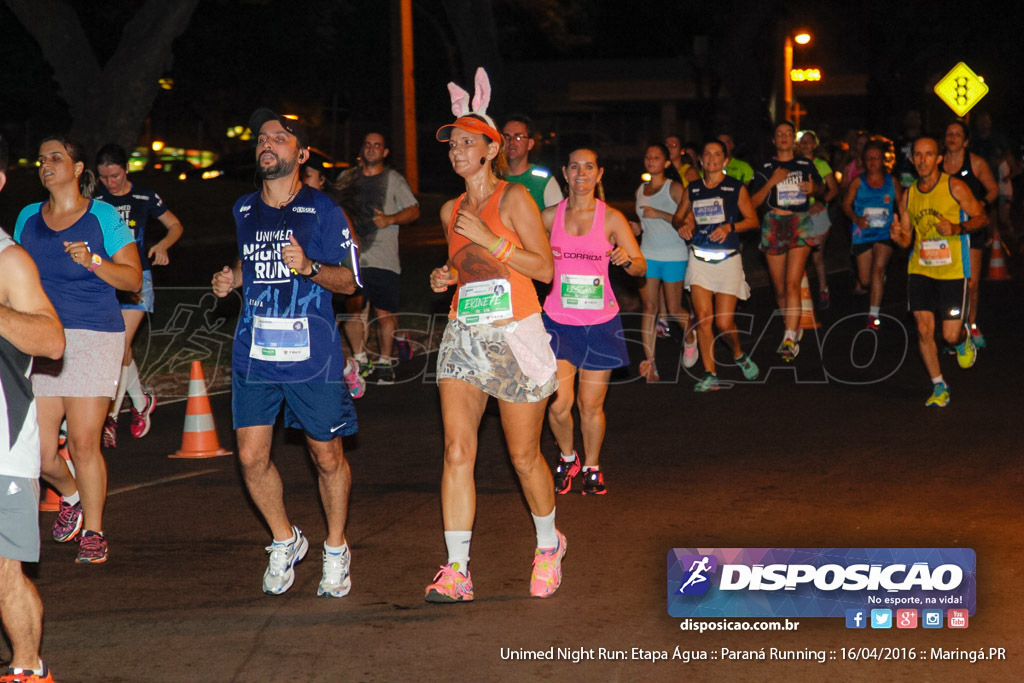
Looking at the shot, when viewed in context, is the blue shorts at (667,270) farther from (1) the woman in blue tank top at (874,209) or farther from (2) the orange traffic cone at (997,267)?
(2) the orange traffic cone at (997,267)

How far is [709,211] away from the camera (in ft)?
36.4

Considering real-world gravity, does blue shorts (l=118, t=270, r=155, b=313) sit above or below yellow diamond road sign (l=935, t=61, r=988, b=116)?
below

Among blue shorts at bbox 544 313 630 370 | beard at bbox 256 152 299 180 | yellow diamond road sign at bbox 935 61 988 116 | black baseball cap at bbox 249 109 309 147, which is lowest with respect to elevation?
blue shorts at bbox 544 313 630 370

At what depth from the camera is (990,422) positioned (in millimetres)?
9664

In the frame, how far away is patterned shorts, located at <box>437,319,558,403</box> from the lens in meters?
5.75

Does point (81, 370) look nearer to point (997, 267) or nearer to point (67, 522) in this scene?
point (67, 522)

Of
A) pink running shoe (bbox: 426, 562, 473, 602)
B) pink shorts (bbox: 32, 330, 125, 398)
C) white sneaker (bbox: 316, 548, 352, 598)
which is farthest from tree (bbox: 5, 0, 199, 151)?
pink running shoe (bbox: 426, 562, 473, 602)

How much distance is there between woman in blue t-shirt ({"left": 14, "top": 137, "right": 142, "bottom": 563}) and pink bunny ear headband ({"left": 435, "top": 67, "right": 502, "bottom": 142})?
5.54ft

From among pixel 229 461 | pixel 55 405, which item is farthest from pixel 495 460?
pixel 55 405

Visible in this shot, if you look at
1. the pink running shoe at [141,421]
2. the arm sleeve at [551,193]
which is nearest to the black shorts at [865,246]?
the arm sleeve at [551,193]

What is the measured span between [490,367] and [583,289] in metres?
2.06

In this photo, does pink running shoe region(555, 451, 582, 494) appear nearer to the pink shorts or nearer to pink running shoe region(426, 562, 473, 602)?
pink running shoe region(426, 562, 473, 602)

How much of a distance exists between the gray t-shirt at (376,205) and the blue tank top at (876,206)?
17.8 feet

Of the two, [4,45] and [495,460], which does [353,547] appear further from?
[4,45]
